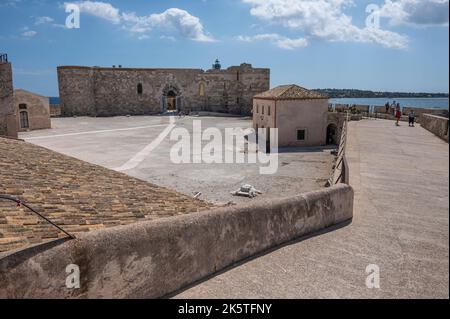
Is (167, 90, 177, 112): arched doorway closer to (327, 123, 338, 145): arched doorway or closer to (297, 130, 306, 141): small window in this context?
(327, 123, 338, 145): arched doorway

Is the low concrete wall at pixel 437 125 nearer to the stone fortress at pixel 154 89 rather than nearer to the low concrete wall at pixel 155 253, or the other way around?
the low concrete wall at pixel 155 253

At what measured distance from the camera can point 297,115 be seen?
2747cm

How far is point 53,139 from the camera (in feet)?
85.3

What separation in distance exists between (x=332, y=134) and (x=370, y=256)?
2594 cm

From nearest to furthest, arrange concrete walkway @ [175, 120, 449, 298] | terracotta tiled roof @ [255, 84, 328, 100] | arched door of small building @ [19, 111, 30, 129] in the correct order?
concrete walkway @ [175, 120, 449, 298], terracotta tiled roof @ [255, 84, 328, 100], arched door of small building @ [19, 111, 30, 129]

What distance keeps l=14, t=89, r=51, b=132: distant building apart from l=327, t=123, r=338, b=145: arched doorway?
23.2 metres

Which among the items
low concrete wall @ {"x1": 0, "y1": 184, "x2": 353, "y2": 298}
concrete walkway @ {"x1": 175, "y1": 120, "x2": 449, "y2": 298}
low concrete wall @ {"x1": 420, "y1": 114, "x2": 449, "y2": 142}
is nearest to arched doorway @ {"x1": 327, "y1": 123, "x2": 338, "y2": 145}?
low concrete wall @ {"x1": 420, "y1": 114, "x2": 449, "y2": 142}

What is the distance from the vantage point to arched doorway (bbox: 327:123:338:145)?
29645 mm

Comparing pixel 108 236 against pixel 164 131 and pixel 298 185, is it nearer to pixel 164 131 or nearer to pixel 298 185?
pixel 298 185

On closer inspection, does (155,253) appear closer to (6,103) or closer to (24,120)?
(6,103)

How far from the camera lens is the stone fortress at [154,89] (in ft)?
131
